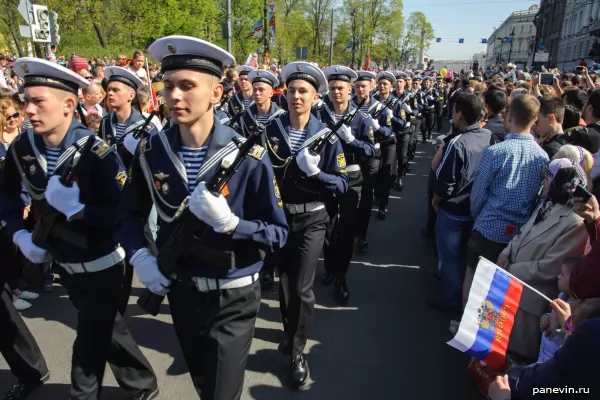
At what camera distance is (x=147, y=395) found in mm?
3125

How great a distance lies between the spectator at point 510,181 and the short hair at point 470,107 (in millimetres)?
614

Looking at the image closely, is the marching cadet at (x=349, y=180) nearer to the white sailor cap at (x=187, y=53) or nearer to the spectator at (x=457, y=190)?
the spectator at (x=457, y=190)

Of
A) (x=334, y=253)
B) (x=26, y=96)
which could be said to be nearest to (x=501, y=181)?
(x=334, y=253)

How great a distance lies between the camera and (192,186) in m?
2.25

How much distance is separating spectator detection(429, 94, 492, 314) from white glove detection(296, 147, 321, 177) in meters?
1.35

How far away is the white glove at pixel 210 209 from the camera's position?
6.47 ft

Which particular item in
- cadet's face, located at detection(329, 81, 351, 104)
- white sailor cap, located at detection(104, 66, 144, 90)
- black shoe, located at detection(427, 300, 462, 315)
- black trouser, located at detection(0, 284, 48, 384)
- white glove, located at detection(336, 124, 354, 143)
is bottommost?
black shoe, located at detection(427, 300, 462, 315)

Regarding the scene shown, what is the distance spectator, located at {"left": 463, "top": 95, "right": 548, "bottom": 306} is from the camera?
333 cm

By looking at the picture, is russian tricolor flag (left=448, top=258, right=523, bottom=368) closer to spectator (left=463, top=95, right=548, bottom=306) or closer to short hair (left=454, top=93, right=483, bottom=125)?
spectator (left=463, top=95, right=548, bottom=306)

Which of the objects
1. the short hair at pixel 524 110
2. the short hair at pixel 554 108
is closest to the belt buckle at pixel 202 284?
the short hair at pixel 524 110

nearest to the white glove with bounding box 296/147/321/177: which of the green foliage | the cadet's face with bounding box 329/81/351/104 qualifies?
the cadet's face with bounding box 329/81/351/104

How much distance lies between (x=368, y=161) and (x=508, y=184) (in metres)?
2.66

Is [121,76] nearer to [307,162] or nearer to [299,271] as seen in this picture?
[307,162]

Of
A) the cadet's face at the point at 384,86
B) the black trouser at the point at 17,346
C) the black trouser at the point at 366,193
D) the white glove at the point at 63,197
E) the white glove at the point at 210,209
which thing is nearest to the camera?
the white glove at the point at 210,209
